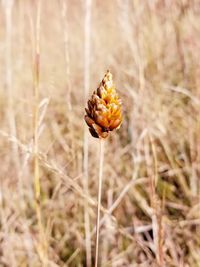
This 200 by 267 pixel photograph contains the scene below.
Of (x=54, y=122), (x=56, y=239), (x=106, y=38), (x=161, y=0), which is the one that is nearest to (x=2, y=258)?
(x=56, y=239)

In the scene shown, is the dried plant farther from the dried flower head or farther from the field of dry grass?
the field of dry grass

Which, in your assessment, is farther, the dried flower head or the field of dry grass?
the field of dry grass

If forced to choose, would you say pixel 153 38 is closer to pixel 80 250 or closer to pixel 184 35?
pixel 184 35

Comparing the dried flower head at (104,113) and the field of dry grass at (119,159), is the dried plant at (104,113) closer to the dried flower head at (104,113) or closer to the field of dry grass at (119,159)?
the dried flower head at (104,113)

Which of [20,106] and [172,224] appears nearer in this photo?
[172,224]

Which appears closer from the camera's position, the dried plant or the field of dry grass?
the dried plant

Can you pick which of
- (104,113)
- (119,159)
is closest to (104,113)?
(104,113)

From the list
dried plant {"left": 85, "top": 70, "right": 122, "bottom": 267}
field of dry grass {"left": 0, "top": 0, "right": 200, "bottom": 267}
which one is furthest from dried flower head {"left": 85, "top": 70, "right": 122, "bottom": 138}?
field of dry grass {"left": 0, "top": 0, "right": 200, "bottom": 267}

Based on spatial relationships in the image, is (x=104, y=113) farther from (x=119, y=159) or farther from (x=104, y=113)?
(x=119, y=159)
